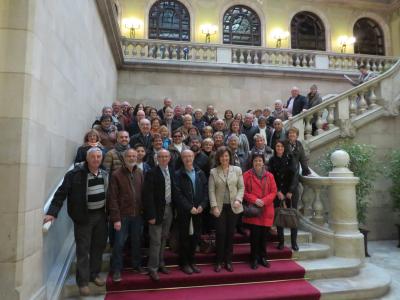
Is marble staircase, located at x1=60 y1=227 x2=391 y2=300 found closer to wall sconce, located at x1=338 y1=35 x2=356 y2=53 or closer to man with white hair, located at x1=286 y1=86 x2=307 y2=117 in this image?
man with white hair, located at x1=286 y1=86 x2=307 y2=117

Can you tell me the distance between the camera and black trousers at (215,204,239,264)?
187 inches

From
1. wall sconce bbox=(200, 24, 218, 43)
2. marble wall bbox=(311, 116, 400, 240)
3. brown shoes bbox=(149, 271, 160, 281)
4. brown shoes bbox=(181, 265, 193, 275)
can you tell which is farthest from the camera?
wall sconce bbox=(200, 24, 218, 43)

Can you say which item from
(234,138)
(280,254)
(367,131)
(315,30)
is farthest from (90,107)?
(315,30)

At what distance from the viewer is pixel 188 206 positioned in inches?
177

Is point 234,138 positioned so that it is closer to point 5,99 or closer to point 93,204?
point 93,204

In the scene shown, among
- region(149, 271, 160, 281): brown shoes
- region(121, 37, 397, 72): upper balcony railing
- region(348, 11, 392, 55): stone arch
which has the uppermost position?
region(348, 11, 392, 55): stone arch

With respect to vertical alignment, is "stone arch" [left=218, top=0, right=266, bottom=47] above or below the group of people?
above

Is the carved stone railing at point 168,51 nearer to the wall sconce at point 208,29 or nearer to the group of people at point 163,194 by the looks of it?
the wall sconce at point 208,29

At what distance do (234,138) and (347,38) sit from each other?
14729mm

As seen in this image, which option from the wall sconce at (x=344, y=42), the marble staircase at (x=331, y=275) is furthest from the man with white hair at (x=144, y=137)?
the wall sconce at (x=344, y=42)

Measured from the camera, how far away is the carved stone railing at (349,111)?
8.38 metres

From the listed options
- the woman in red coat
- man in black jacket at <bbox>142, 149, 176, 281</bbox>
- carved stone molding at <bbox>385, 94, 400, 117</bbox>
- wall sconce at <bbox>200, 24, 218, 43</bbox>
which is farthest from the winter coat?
wall sconce at <bbox>200, 24, 218, 43</bbox>

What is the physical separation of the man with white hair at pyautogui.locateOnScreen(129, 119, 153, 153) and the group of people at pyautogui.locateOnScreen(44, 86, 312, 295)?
2 centimetres

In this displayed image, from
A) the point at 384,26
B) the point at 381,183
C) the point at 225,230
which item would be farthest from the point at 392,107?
the point at 384,26
